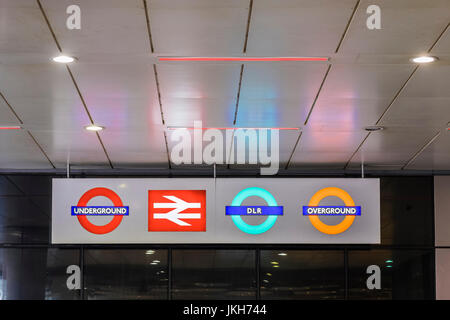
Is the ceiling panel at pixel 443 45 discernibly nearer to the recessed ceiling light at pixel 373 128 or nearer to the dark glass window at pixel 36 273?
the recessed ceiling light at pixel 373 128

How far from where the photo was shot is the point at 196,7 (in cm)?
672

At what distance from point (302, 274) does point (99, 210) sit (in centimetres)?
386

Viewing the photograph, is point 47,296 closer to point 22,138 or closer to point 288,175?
point 22,138

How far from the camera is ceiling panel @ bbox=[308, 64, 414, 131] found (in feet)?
27.5

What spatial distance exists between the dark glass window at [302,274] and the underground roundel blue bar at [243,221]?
83 cm

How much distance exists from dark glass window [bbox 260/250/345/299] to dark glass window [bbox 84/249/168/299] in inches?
74.6

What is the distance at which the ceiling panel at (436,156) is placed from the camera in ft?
38.0

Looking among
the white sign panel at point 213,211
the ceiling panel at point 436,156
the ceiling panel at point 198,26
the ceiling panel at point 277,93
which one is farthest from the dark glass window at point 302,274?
the ceiling panel at point 198,26

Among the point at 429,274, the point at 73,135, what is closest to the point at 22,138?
the point at 73,135

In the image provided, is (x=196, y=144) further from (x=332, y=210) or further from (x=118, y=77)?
(x=118, y=77)

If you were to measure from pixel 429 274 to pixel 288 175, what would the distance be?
3.19m

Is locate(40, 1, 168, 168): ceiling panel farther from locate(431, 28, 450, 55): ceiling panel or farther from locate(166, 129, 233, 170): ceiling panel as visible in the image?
locate(431, 28, 450, 55): ceiling panel

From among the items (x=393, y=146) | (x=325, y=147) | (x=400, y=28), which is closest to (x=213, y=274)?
(x=325, y=147)

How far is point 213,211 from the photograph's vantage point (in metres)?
12.5
